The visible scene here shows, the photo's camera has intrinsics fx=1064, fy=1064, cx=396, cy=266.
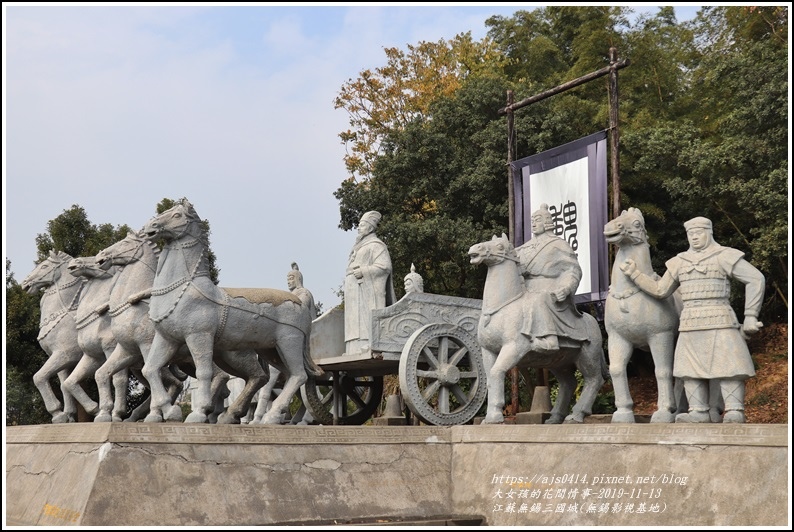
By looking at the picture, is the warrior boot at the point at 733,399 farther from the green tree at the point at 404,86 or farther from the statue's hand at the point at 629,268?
the green tree at the point at 404,86

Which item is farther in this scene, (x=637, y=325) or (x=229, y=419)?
(x=229, y=419)

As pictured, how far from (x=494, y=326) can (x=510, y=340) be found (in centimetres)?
25

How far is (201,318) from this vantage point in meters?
10.4

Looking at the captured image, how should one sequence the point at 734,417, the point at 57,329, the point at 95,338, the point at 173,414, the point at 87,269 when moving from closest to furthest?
the point at 734,417, the point at 173,414, the point at 95,338, the point at 87,269, the point at 57,329

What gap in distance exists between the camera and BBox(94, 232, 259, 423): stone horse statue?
1118 cm

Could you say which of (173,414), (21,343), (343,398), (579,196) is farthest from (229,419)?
(21,343)

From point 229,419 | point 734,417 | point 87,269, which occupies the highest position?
point 87,269

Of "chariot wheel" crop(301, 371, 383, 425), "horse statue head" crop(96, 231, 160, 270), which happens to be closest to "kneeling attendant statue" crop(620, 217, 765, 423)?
"chariot wheel" crop(301, 371, 383, 425)

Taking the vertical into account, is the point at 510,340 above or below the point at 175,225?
below

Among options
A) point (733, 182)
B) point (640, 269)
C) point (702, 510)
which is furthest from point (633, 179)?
point (702, 510)

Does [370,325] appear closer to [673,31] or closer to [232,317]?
[232,317]

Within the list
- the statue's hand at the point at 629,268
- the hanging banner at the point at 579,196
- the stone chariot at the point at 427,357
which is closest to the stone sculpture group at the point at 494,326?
the statue's hand at the point at 629,268

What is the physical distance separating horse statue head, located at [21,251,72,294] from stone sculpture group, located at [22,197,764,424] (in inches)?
29.8

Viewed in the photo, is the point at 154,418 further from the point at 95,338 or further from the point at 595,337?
the point at 595,337
